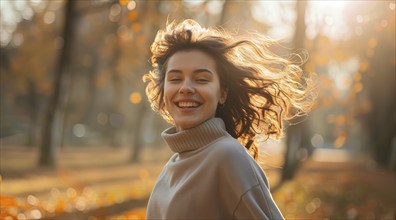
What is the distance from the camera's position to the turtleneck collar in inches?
124

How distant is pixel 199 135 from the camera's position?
3.14 m

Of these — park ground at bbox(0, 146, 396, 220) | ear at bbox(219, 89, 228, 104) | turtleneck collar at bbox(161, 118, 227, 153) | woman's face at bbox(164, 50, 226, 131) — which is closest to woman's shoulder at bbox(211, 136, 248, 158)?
turtleneck collar at bbox(161, 118, 227, 153)

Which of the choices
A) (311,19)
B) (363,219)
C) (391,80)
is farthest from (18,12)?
(363,219)

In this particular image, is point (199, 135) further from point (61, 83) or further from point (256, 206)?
point (61, 83)

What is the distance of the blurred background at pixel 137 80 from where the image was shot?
11.2 metres

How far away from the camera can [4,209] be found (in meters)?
7.34

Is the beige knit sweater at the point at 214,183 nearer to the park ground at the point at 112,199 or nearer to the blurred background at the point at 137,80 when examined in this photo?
the blurred background at the point at 137,80

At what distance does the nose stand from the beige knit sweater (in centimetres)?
17

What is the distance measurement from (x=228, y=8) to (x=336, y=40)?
7.42m

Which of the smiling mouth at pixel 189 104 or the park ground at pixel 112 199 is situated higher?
the smiling mouth at pixel 189 104

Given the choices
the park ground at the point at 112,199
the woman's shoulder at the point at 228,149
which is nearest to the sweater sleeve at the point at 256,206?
the woman's shoulder at the point at 228,149

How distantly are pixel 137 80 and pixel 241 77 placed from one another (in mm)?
37289

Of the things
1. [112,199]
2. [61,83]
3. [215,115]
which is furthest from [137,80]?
[215,115]

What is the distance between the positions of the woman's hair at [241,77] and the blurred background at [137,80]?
16.3 inches
